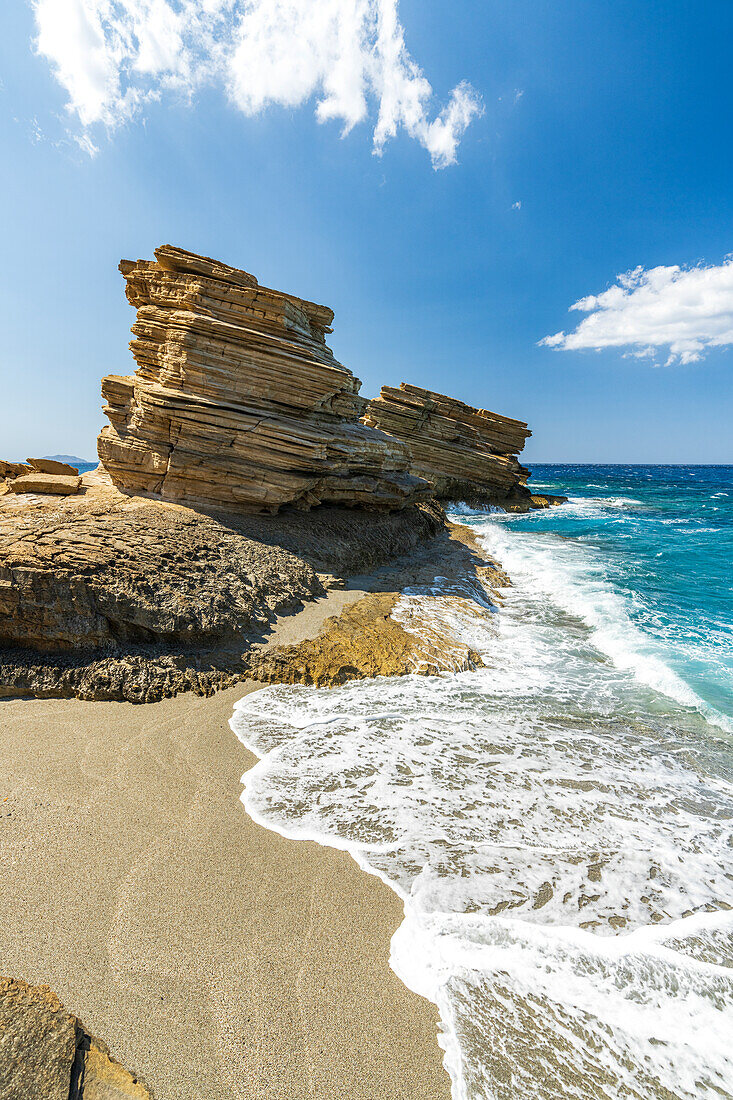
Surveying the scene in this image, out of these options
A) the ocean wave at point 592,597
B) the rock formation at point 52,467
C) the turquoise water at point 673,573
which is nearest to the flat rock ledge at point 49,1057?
the ocean wave at point 592,597

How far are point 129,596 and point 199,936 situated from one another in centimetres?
491

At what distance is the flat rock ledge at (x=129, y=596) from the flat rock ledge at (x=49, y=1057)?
154 inches

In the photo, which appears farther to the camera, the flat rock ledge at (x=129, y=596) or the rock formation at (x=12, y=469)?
the rock formation at (x=12, y=469)

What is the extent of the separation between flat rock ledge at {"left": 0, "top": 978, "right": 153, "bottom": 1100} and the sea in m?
1.74

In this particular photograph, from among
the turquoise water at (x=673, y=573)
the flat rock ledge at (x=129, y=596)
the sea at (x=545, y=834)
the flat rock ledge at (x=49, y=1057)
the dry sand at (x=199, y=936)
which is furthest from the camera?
the turquoise water at (x=673, y=573)

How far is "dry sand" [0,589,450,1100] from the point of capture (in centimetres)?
241

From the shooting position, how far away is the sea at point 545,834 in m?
2.68

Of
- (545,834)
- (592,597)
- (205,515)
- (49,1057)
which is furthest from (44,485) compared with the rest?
(592,597)

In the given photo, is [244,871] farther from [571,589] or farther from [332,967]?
[571,589]

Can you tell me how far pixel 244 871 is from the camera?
3.58m

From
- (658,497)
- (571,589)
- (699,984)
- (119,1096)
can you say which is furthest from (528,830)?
(658,497)

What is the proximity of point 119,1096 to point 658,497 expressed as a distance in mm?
55508

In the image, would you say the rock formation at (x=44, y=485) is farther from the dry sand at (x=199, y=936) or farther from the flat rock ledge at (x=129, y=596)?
A: the dry sand at (x=199, y=936)

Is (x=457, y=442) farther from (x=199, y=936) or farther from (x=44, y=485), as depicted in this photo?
(x=199, y=936)
